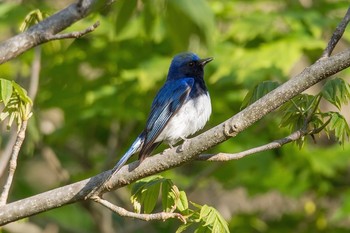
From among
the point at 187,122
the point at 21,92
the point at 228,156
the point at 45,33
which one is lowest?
the point at 187,122

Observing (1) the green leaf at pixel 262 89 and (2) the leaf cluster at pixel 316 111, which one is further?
(1) the green leaf at pixel 262 89

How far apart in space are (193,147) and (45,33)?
816 millimetres

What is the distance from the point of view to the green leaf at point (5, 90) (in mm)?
2850

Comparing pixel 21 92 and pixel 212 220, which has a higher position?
pixel 21 92

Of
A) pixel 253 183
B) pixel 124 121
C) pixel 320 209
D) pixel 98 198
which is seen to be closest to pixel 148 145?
pixel 98 198

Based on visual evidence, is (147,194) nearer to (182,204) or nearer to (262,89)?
(182,204)

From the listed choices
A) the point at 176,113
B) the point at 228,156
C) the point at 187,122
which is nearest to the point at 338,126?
the point at 228,156

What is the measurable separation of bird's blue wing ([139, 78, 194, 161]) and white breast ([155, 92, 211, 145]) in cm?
5

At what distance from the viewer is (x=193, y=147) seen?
3033 mm

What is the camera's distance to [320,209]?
7.27m

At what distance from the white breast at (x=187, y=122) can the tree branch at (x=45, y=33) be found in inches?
67.9

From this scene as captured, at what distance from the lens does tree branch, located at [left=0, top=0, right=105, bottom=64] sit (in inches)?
124

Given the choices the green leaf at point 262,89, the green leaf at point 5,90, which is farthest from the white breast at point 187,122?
the green leaf at point 5,90

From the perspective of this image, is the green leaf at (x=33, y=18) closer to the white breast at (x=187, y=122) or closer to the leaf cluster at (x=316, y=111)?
the leaf cluster at (x=316, y=111)
